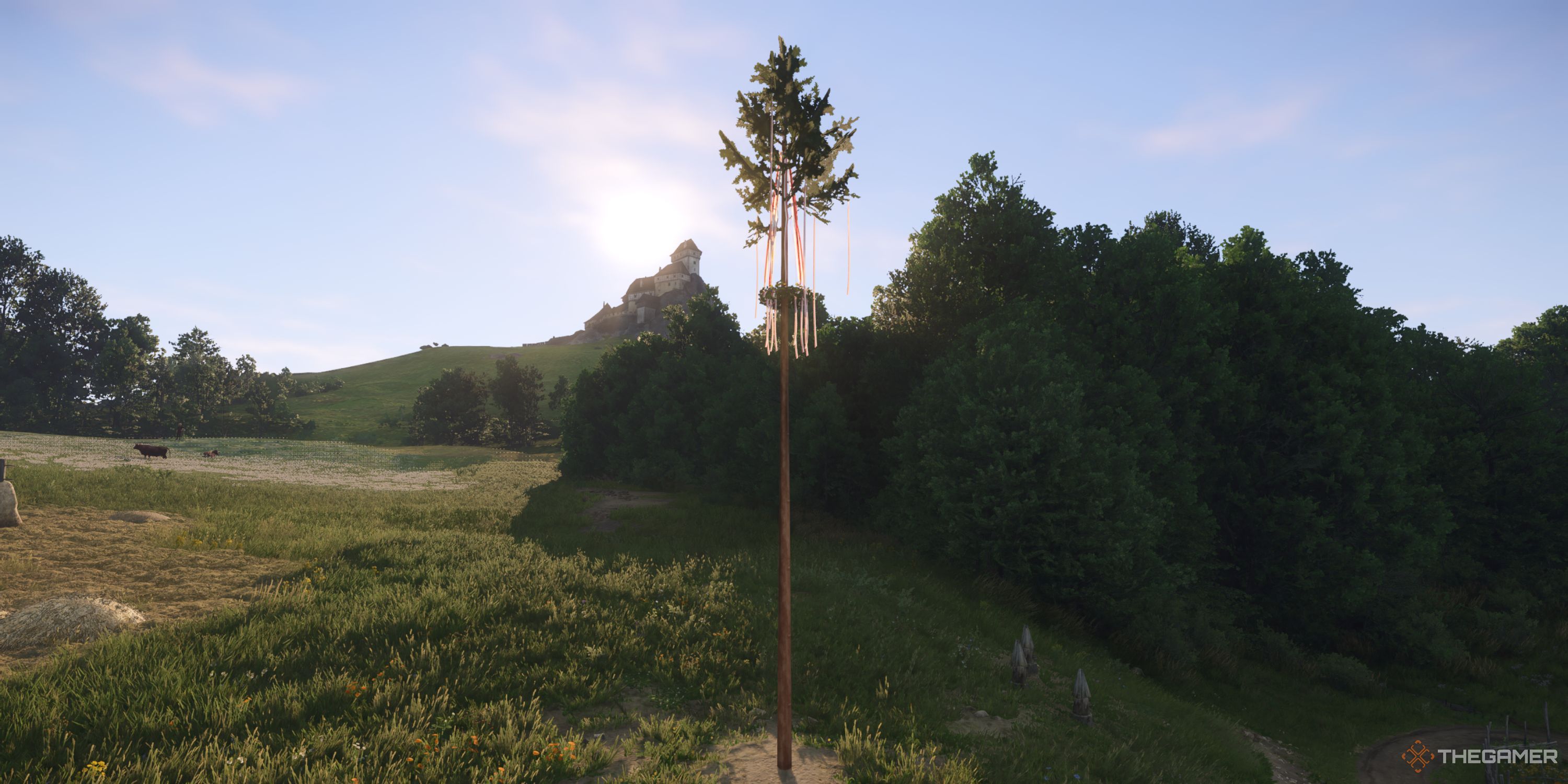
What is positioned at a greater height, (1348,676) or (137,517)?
(137,517)

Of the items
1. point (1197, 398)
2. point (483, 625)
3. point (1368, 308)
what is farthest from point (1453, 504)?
point (483, 625)

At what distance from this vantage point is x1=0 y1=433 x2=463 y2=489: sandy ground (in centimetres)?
3650

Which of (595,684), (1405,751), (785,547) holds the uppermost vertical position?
(785,547)

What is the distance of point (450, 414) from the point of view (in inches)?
3521

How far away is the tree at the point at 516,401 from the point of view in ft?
293

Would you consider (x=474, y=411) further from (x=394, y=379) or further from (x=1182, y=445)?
(x=1182, y=445)

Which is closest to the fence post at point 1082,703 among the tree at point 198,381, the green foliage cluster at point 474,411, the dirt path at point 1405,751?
the dirt path at point 1405,751

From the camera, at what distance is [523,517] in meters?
29.4

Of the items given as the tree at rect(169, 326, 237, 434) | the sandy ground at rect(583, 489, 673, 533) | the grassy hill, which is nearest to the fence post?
the sandy ground at rect(583, 489, 673, 533)

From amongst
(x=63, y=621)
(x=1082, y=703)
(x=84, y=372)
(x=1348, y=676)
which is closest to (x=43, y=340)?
(x=84, y=372)

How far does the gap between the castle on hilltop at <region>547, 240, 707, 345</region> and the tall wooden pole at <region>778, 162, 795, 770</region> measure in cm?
16083

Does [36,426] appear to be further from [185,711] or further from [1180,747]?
[1180,747]

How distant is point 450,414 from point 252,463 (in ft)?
143

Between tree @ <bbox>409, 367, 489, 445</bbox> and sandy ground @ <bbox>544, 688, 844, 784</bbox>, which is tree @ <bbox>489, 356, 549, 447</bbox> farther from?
sandy ground @ <bbox>544, 688, 844, 784</bbox>
